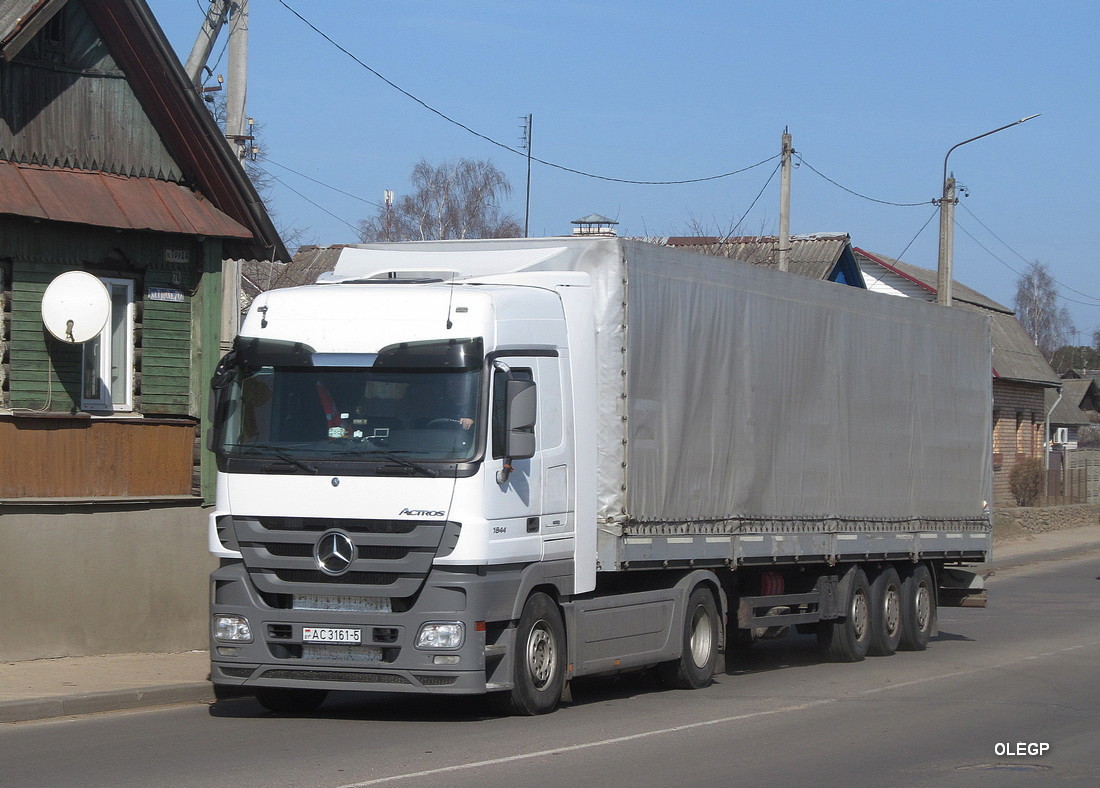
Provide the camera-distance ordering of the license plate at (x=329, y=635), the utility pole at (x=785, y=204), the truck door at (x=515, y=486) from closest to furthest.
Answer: the license plate at (x=329, y=635) → the truck door at (x=515, y=486) → the utility pole at (x=785, y=204)

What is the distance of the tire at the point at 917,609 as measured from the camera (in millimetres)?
16953

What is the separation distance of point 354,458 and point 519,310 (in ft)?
5.55

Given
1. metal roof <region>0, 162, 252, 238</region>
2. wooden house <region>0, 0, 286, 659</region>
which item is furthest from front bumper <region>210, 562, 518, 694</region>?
metal roof <region>0, 162, 252, 238</region>

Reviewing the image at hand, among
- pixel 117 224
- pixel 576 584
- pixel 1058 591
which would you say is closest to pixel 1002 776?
pixel 576 584

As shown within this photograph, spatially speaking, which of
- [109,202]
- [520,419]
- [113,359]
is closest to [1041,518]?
[113,359]

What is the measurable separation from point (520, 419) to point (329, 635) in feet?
6.51

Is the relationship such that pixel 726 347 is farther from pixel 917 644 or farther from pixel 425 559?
pixel 917 644

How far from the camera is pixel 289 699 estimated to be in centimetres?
1108

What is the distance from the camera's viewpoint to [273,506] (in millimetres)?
10000

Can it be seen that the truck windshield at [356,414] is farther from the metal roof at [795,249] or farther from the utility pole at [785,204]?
the metal roof at [795,249]

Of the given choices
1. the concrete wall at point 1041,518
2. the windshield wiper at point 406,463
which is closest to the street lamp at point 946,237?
the concrete wall at point 1041,518

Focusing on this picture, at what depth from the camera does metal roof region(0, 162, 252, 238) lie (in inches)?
538

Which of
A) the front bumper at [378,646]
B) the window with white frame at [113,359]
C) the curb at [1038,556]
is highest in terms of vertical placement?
the window with white frame at [113,359]

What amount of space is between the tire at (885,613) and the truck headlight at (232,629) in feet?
27.6
